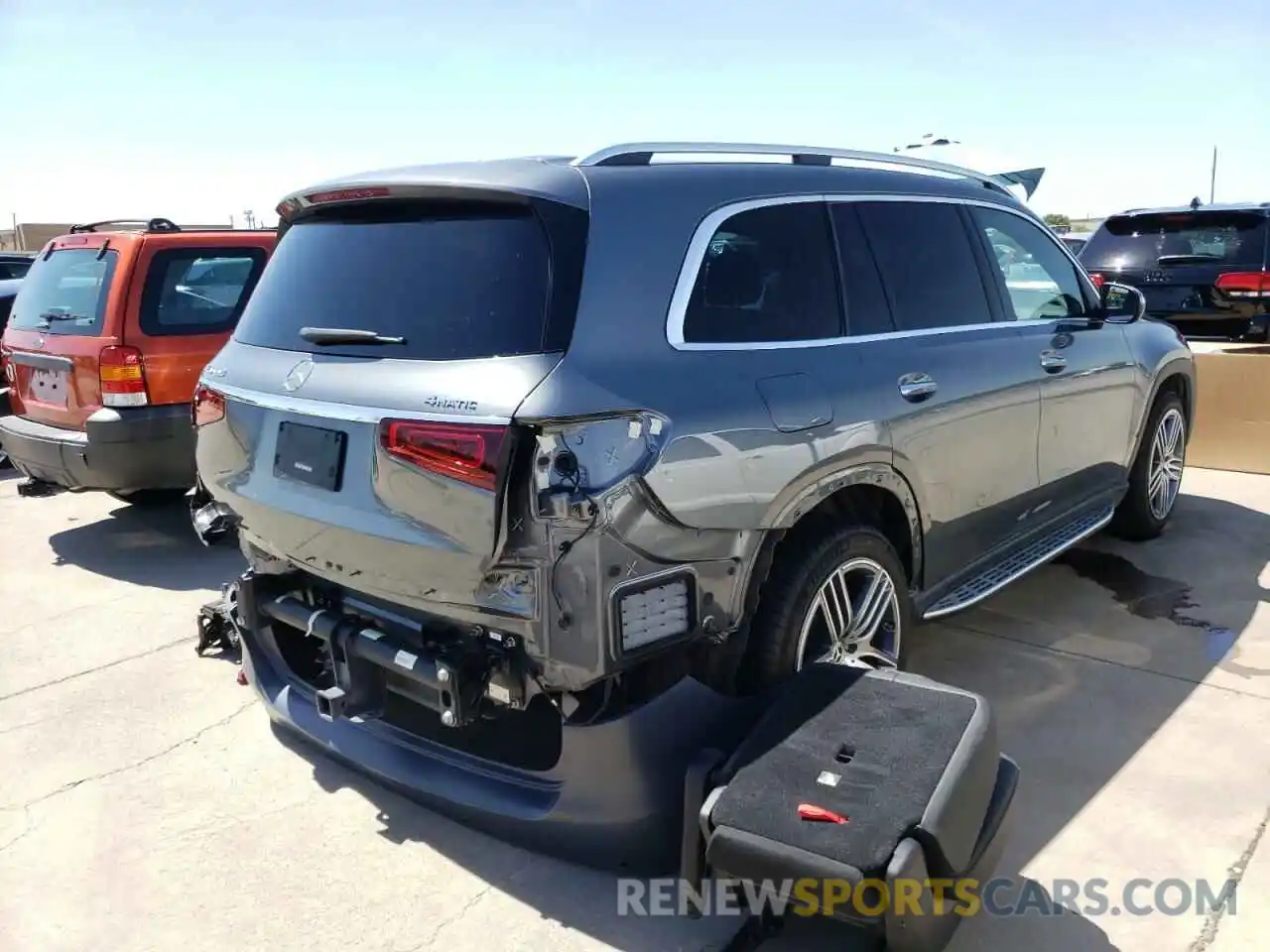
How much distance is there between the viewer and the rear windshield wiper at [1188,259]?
30.5 ft

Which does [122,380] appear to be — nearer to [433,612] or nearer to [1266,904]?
[433,612]

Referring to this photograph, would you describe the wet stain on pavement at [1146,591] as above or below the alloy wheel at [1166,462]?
below

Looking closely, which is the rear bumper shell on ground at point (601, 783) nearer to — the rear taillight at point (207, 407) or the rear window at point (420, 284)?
the rear window at point (420, 284)

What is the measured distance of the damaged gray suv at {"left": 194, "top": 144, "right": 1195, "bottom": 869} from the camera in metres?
2.43

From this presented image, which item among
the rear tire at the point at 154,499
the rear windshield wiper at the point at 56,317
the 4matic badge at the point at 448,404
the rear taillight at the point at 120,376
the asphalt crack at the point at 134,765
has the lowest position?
the asphalt crack at the point at 134,765

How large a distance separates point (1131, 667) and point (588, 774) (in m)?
2.59

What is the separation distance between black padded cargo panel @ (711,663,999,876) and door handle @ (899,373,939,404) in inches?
39.7

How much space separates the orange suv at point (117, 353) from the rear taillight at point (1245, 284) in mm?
8304

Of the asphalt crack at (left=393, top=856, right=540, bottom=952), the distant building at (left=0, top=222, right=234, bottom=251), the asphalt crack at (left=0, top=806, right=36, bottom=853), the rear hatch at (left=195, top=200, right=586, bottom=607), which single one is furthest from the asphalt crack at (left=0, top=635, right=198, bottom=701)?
the distant building at (left=0, top=222, right=234, bottom=251)

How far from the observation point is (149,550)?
20.1ft

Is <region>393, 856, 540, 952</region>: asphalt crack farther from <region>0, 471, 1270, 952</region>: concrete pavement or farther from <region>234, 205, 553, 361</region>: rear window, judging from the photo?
<region>234, 205, 553, 361</region>: rear window

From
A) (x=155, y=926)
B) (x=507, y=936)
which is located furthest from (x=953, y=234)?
(x=155, y=926)

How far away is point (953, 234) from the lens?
→ 12.9 feet

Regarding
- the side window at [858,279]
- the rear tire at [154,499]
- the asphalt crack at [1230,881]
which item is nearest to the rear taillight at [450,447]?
the side window at [858,279]
